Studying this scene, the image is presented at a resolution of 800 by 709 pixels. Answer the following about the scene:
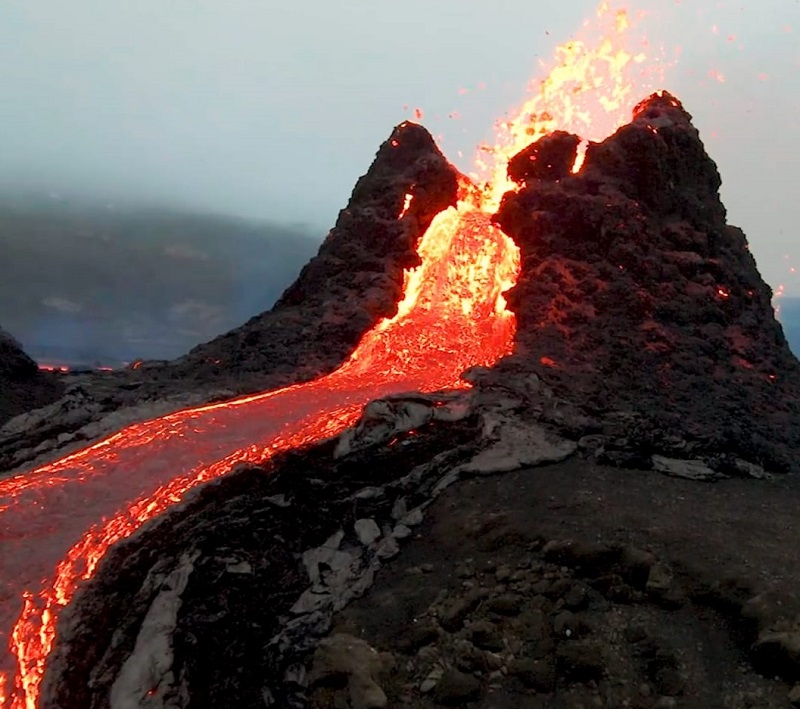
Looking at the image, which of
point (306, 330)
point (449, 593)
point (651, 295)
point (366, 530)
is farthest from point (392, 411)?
point (651, 295)

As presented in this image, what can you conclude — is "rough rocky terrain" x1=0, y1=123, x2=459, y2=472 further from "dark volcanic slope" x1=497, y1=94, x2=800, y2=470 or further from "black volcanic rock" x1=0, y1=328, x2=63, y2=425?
"dark volcanic slope" x1=497, y1=94, x2=800, y2=470

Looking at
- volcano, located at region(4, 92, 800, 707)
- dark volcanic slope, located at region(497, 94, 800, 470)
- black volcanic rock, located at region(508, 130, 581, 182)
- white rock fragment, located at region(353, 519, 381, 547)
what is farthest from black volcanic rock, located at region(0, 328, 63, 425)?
black volcanic rock, located at region(508, 130, 581, 182)

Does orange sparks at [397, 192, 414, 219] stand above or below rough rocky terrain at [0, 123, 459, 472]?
above

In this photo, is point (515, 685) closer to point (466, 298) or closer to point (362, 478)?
point (362, 478)

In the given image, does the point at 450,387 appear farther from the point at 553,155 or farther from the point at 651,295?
the point at 553,155

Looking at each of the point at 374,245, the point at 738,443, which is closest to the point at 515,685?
the point at 738,443

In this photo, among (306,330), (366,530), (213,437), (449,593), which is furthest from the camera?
(306,330)
